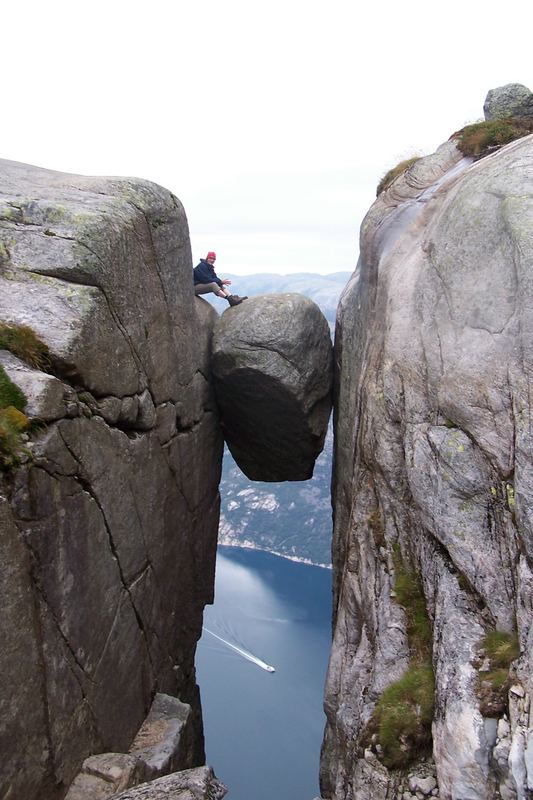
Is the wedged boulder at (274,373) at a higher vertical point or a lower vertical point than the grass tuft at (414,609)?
higher

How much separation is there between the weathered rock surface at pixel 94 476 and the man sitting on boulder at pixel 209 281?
2.06 m

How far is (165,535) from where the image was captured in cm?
1638

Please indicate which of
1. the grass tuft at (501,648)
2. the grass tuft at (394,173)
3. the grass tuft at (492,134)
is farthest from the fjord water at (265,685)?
the grass tuft at (492,134)

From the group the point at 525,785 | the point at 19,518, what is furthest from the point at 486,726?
the point at 19,518

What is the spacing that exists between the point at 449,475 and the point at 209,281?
11485 mm

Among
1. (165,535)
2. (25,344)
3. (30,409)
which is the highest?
(25,344)

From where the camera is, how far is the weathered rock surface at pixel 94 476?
10297mm

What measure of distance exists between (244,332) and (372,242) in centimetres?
460

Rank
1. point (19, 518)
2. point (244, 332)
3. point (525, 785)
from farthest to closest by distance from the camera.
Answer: point (244, 332) → point (19, 518) → point (525, 785)

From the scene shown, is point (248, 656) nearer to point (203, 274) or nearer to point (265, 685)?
point (265, 685)

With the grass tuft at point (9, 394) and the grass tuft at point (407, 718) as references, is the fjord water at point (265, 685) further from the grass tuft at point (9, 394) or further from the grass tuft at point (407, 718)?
the grass tuft at point (9, 394)

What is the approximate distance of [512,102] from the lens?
16781 millimetres

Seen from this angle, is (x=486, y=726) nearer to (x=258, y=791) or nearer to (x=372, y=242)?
(x=372, y=242)

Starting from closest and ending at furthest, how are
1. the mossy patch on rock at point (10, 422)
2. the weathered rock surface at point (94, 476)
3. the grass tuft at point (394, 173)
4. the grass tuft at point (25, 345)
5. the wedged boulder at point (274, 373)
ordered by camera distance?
1. the mossy patch on rock at point (10, 422)
2. the weathered rock surface at point (94, 476)
3. the grass tuft at point (25, 345)
4. the grass tuft at point (394, 173)
5. the wedged boulder at point (274, 373)
